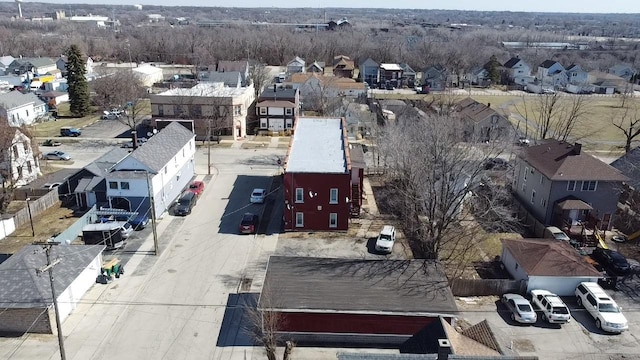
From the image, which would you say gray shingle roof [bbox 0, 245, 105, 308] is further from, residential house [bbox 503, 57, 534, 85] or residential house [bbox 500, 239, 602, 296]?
residential house [bbox 503, 57, 534, 85]

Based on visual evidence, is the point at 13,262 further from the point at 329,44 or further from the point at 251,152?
the point at 329,44

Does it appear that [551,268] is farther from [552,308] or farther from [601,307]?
[552,308]

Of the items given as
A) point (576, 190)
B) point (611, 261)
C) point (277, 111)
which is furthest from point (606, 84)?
point (611, 261)

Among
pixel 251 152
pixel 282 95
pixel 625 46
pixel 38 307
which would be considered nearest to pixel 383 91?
pixel 282 95

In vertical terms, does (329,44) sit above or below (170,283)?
above

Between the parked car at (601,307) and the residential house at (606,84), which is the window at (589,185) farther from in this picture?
the residential house at (606,84)

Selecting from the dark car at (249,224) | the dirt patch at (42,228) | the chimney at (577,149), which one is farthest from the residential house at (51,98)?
the chimney at (577,149)

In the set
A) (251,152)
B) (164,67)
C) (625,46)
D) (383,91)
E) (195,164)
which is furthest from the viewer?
(625,46)
